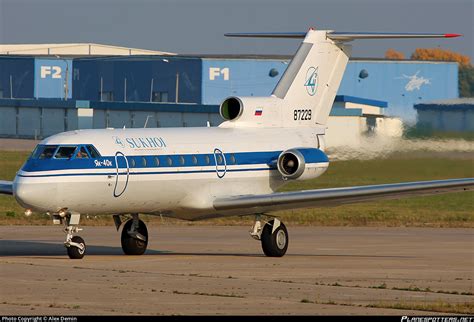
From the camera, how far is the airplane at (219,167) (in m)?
25.6

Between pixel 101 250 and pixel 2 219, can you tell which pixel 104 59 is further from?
pixel 101 250

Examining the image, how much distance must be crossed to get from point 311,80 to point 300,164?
3.53 m

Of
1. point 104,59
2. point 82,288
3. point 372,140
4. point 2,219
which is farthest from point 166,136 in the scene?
point 104,59

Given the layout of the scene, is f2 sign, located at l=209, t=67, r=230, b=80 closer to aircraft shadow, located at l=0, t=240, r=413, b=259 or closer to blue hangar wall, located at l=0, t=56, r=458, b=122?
blue hangar wall, located at l=0, t=56, r=458, b=122

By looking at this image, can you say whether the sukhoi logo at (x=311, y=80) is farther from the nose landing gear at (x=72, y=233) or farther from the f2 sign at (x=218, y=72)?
the f2 sign at (x=218, y=72)

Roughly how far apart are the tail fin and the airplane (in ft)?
0.09

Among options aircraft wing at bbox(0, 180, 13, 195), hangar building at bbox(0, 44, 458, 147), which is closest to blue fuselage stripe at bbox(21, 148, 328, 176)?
aircraft wing at bbox(0, 180, 13, 195)

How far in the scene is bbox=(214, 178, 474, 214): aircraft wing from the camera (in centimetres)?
2650

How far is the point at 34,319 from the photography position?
53.5ft

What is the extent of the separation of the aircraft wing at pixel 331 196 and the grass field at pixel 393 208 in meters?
8.79

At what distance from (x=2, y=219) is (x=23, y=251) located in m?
10.6

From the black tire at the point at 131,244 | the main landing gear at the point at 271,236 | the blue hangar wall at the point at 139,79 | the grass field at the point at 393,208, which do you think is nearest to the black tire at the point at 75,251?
the black tire at the point at 131,244

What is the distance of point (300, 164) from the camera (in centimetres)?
2866

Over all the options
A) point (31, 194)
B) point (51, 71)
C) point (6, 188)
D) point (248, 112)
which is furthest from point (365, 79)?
point (31, 194)
